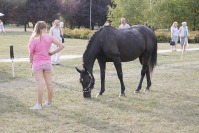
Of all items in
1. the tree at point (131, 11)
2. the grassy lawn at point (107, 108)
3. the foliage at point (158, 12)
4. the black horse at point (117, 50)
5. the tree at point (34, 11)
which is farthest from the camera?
the tree at point (34, 11)

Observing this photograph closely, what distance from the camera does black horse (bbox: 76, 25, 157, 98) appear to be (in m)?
9.27

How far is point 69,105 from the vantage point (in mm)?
8781

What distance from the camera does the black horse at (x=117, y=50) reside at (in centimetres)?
927

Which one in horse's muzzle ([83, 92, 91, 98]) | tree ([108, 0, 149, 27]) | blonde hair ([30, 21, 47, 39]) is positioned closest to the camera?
blonde hair ([30, 21, 47, 39])

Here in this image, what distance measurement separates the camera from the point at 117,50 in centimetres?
966

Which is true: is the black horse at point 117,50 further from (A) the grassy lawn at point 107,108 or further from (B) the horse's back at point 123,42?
(A) the grassy lawn at point 107,108

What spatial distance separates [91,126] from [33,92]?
394 centimetres

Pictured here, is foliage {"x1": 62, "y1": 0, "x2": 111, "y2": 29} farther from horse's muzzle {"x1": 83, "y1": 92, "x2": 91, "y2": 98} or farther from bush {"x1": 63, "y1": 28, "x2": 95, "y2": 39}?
horse's muzzle {"x1": 83, "y1": 92, "x2": 91, "y2": 98}

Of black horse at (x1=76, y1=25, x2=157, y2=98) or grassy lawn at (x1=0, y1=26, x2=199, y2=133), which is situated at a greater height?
black horse at (x1=76, y1=25, x2=157, y2=98)

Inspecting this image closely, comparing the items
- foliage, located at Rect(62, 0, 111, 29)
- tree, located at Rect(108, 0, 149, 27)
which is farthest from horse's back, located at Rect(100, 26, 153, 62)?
foliage, located at Rect(62, 0, 111, 29)

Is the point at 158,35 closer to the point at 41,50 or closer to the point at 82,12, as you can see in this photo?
the point at 41,50

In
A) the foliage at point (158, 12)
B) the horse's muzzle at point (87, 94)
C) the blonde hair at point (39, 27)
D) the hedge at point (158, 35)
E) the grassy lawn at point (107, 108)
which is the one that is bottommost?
the grassy lawn at point (107, 108)

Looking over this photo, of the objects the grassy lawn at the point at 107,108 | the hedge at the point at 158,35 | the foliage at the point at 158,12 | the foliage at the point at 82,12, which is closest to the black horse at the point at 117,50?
the grassy lawn at the point at 107,108

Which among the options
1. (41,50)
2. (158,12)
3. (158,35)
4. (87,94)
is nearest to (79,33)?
(158,35)
